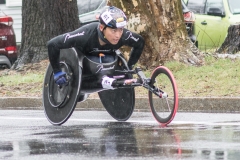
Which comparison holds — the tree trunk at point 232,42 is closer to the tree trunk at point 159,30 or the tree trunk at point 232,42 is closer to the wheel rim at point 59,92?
the tree trunk at point 159,30

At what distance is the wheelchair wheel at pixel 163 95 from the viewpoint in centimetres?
894

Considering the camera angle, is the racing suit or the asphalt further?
the asphalt

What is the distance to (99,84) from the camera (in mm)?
9281

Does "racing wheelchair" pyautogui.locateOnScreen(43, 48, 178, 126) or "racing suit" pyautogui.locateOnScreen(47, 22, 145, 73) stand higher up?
"racing suit" pyautogui.locateOnScreen(47, 22, 145, 73)

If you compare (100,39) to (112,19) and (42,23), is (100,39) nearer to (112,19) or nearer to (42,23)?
(112,19)

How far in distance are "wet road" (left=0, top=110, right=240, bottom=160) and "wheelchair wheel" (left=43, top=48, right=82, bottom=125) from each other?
0.50ft

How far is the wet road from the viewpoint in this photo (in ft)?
23.2

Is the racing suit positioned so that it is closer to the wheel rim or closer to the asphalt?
the wheel rim

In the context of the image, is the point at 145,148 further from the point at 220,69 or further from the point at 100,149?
the point at 220,69

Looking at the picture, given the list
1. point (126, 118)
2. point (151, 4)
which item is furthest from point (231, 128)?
point (151, 4)

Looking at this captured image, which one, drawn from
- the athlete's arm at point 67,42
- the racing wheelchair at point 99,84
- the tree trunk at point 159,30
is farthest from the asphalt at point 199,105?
the athlete's arm at point 67,42

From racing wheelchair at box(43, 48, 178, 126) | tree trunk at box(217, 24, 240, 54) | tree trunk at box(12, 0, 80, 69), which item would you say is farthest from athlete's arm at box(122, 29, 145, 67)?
tree trunk at box(12, 0, 80, 69)

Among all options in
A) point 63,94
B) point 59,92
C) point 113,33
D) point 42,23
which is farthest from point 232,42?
point 113,33

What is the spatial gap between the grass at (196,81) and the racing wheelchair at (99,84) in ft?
8.67
